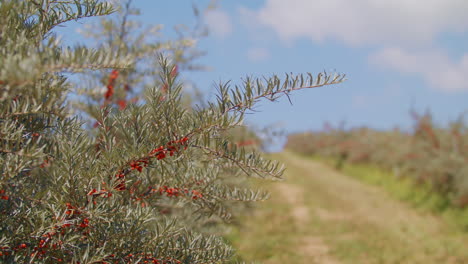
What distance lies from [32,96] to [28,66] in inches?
9.6

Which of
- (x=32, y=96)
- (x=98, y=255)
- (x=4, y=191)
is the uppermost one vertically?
(x=32, y=96)

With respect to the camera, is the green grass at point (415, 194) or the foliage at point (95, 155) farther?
the green grass at point (415, 194)

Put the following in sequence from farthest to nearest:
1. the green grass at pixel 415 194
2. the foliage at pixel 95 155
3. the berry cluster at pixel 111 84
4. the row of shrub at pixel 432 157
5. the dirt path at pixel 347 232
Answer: the row of shrub at pixel 432 157, the green grass at pixel 415 194, the dirt path at pixel 347 232, the berry cluster at pixel 111 84, the foliage at pixel 95 155

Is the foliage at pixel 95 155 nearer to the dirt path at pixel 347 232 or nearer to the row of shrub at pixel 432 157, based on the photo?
the dirt path at pixel 347 232

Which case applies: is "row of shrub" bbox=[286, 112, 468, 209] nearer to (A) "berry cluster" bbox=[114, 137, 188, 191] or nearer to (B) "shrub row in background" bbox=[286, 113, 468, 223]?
(B) "shrub row in background" bbox=[286, 113, 468, 223]

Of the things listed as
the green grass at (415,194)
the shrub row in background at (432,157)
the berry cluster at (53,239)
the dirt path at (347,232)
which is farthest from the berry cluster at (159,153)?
the shrub row in background at (432,157)

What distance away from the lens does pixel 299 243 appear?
7648mm

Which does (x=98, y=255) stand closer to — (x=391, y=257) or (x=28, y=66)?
(x=28, y=66)

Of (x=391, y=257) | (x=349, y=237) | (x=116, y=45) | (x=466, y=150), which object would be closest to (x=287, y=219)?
(x=349, y=237)

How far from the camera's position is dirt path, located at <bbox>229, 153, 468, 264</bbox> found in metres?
6.67

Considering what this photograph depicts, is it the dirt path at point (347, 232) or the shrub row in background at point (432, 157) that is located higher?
the shrub row in background at point (432, 157)

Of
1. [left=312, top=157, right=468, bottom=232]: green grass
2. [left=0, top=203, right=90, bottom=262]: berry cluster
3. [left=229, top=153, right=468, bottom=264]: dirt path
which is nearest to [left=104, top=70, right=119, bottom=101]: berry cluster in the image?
[left=0, top=203, right=90, bottom=262]: berry cluster

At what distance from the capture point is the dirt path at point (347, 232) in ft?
21.9

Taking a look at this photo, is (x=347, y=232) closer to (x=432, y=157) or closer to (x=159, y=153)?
(x=432, y=157)
